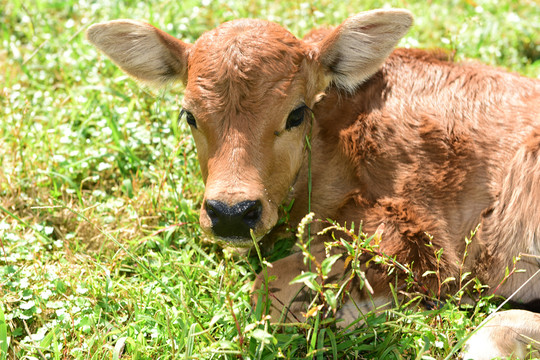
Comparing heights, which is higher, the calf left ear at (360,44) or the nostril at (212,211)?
the calf left ear at (360,44)

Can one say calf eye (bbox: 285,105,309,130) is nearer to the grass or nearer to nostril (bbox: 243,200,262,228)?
nostril (bbox: 243,200,262,228)

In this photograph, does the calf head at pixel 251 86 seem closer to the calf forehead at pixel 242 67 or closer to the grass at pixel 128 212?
the calf forehead at pixel 242 67

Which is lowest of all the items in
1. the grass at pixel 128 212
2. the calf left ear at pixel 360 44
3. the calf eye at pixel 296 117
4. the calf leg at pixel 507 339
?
the calf leg at pixel 507 339

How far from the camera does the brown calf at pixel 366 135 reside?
3.95 meters

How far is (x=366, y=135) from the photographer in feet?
14.5

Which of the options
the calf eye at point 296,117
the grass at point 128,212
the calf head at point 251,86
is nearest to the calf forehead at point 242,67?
the calf head at point 251,86

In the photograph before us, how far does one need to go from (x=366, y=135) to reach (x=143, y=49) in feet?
5.77

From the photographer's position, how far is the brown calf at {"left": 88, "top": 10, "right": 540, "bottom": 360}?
3.95 meters

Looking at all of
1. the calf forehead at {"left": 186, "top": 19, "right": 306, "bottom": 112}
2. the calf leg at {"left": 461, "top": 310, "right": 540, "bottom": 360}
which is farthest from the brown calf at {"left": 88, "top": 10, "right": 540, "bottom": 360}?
the calf leg at {"left": 461, "top": 310, "right": 540, "bottom": 360}

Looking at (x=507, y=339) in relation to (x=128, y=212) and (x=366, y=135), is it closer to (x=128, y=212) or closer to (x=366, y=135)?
(x=366, y=135)

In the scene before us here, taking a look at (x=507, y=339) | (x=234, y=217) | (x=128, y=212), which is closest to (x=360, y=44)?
(x=234, y=217)

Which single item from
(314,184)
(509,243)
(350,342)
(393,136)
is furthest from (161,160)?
(509,243)

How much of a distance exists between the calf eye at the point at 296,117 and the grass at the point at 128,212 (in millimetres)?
1004

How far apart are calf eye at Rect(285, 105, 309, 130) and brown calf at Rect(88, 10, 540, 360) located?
0.01m
